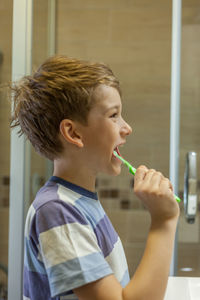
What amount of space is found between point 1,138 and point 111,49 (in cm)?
54

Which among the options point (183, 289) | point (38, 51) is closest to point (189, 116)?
point (38, 51)

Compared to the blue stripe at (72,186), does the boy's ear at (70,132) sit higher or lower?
higher

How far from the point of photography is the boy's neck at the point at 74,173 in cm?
58

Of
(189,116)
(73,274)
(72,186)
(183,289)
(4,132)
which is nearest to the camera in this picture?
(73,274)

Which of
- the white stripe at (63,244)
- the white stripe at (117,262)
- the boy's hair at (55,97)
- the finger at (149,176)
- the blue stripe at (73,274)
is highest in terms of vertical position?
the boy's hair at (55,97)

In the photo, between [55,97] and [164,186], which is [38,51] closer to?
[55,97]

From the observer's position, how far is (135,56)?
4.93 feet

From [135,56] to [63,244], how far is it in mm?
1130

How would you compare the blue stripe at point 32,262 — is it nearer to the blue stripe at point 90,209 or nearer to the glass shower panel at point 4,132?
the blue stripe at point 90,209

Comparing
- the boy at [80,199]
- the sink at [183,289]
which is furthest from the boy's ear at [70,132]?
the sink at [183,289]

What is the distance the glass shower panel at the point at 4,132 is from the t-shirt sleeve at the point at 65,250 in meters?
0.80

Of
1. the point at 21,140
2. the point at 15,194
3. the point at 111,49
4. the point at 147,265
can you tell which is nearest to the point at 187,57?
the point at 111,49

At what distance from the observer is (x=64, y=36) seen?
1518 millimetres

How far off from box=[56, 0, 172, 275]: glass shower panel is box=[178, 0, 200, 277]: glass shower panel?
0.31 ft
